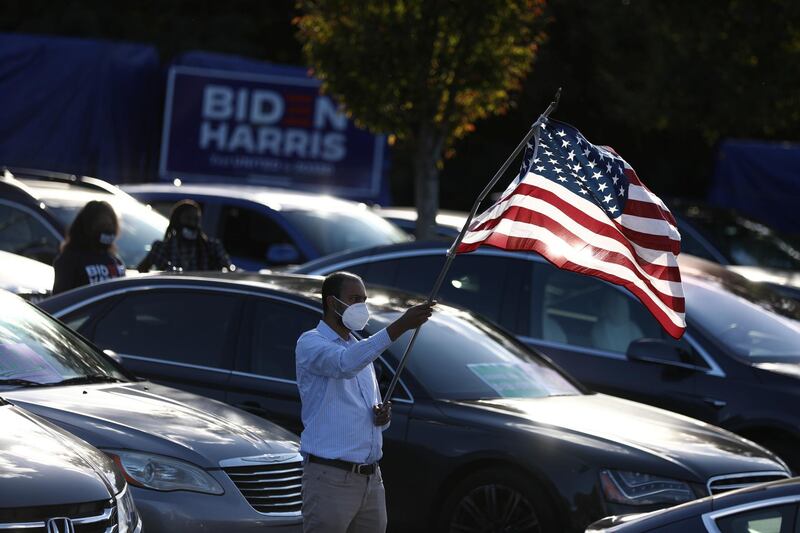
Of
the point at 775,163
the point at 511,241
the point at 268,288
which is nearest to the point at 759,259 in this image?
the point at 775,163

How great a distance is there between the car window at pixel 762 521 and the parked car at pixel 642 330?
424cm

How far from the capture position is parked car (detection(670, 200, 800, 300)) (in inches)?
658

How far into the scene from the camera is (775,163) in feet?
72.3

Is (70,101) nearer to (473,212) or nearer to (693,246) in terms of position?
(693,246)

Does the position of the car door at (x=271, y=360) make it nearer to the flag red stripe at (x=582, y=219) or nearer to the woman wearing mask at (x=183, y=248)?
the flag red stripe at (x=582, y=219)

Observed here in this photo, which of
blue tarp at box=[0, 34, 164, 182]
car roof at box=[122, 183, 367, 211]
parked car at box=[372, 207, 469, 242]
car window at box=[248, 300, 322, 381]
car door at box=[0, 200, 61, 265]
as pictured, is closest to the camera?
car window at box=[248, 300, 322, 381]

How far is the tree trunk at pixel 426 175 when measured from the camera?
14.1m

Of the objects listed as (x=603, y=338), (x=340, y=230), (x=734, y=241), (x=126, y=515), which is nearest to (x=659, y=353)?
(x=603, y=338)

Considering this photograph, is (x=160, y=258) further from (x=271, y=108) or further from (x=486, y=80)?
(x=271, y=108)

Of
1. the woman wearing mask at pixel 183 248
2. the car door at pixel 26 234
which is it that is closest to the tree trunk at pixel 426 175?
the woman wearing mask at pixel 183 248

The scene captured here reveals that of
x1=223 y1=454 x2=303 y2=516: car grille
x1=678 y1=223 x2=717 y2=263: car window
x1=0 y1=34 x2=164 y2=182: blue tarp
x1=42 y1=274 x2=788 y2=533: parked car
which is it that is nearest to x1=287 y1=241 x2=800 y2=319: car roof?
x1=42 y1=274 x2=788 y2=533: parked car

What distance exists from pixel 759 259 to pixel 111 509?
13535 millimetres

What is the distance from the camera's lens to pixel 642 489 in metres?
6.84

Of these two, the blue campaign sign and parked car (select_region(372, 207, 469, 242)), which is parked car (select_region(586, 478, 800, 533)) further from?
the blue campaign sign
